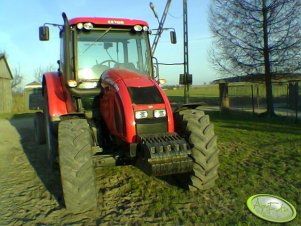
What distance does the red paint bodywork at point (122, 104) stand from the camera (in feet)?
15.7

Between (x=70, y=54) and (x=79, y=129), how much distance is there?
170 cm

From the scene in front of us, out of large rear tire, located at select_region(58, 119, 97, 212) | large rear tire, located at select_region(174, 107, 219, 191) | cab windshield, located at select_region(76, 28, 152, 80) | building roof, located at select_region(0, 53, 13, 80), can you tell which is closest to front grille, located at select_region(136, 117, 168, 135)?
large rear tire, located at select_region(174, 107, 219, 191)

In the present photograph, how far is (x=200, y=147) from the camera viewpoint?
15.8 ft

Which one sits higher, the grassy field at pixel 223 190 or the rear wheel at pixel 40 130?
the rear wheel at pixel 40 130

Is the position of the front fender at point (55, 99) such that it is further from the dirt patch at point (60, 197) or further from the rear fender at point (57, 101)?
the dirt patch at point (60, 197)

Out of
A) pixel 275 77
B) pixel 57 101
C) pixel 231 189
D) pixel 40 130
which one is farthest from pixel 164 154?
pixel 275 77

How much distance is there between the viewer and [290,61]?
1642 cm

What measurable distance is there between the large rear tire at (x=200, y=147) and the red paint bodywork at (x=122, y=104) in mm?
230

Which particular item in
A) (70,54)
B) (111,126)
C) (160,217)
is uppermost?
(70,54)

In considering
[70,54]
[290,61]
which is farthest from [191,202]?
[290,61]

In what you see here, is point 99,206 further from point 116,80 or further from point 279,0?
point 279,0

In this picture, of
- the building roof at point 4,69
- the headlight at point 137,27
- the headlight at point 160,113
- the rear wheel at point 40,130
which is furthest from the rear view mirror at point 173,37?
the building roof at point 4,69

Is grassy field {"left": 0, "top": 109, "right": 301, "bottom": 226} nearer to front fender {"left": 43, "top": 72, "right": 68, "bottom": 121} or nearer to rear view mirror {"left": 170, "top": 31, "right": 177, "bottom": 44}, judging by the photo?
front fender {"left": 43, "top": 72, "right": 68, "bottom": 121}

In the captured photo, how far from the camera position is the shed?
95.3ft
